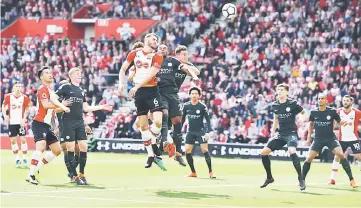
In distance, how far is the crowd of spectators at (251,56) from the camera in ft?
123

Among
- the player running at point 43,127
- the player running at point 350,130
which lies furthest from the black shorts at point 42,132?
the player running at point 350,130

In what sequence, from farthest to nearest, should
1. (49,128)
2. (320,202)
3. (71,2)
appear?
(71,2) < (49,128) < (320,202)

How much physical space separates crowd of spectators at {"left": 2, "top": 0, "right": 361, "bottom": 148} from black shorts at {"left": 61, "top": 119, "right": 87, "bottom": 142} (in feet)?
51.7

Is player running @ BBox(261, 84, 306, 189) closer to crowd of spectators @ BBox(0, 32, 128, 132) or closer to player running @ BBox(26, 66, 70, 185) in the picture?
player running @ BBox(26, 66, 70, 185)

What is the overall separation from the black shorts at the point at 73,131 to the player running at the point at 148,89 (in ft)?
6.30

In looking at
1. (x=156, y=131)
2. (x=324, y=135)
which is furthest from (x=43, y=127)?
(x=324, y=135)

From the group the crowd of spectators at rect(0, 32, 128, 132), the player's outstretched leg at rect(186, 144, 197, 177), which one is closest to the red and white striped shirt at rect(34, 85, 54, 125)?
the player's outstretched leg at rect(186, 144, 197, 177)

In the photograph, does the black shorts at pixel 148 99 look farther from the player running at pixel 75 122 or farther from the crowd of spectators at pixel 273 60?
the crowd of spectators at pixel 273 60

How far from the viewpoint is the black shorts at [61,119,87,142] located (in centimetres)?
2094

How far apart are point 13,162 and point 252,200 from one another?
1426 centimetres

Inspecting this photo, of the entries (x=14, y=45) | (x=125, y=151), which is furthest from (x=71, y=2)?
(x=125, y=151)

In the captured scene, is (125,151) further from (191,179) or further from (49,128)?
(49,128)

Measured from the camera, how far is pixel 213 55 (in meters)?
42.8

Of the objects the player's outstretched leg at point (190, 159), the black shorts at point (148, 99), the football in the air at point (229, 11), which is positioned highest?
the football in the air at point (229, 11)
